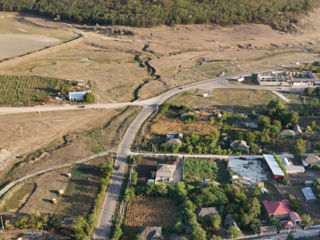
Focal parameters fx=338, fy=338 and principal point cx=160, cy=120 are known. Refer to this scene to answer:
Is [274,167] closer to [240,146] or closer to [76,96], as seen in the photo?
[240,146]

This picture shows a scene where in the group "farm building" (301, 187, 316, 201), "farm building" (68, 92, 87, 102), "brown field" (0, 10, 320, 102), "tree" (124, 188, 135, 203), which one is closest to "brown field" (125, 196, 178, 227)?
"tree" (124, 188, 135, 203)

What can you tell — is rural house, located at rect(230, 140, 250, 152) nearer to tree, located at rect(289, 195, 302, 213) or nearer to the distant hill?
tree, located at rect(289, 195, 302, 213)

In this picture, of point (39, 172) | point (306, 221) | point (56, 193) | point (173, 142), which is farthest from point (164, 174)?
point (306, 221)

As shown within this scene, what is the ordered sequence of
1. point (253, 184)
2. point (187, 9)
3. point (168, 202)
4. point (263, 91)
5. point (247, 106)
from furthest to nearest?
1. point (187, 9)
2. point (263, 91)
3. point (247, 106)
4. point (253, 184)
5. point (168, 202)

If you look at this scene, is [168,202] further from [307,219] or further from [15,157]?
[15,157]

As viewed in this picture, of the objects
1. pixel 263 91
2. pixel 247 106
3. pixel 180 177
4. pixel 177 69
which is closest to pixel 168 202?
pixel 180 177

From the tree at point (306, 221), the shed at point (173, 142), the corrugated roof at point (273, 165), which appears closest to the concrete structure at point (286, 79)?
the corrugated roof at point (273, 165)
